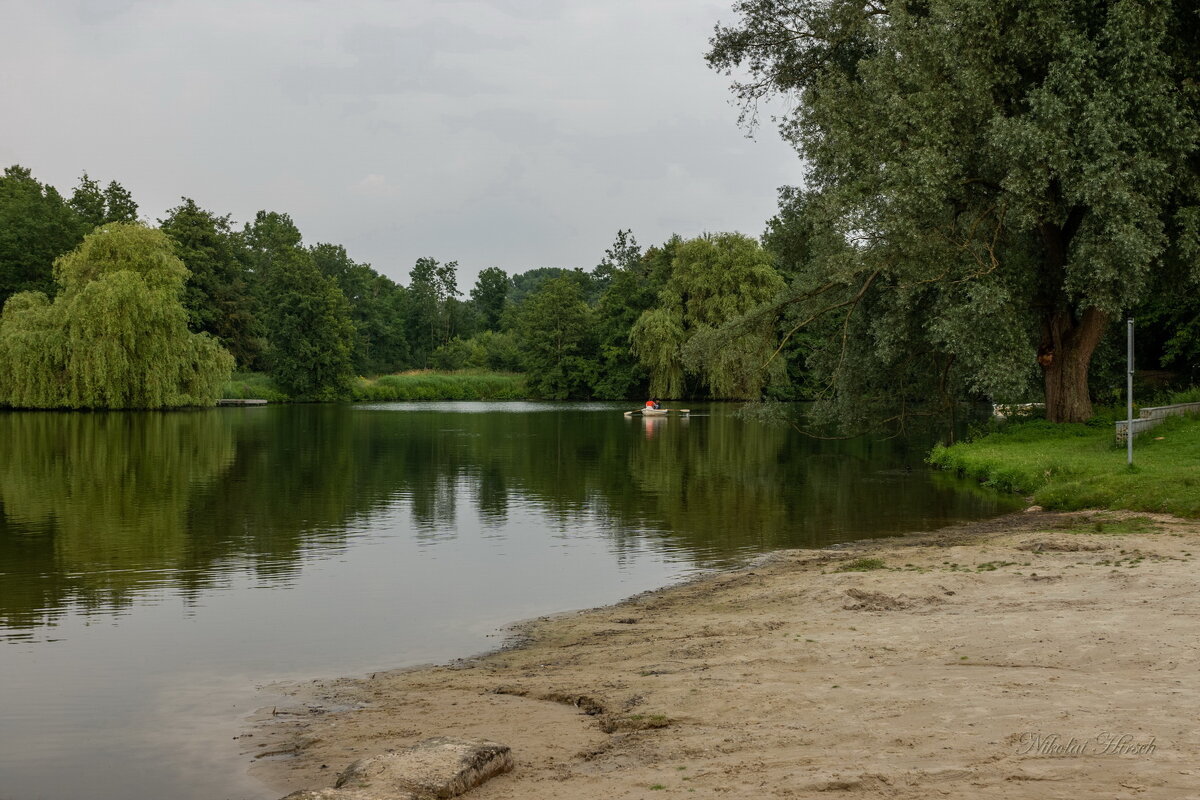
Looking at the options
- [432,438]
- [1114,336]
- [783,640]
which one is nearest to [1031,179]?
[1114,336]

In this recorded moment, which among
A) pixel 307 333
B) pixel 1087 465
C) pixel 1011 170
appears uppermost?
pixel 307 333

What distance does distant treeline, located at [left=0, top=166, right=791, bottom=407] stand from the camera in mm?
76688

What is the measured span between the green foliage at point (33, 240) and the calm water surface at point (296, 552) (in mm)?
44469

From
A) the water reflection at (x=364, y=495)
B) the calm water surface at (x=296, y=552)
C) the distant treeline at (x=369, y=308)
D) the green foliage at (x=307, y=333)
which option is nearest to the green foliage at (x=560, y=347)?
the distant treeline at (x=369, y=308)

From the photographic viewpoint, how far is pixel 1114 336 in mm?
33062

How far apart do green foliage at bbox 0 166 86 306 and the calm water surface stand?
146 feet

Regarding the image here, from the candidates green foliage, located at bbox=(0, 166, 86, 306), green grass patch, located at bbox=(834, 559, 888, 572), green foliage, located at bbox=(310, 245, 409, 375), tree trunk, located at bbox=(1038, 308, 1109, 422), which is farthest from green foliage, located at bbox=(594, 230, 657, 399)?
green grass patch, located at bbox=(834, 559, 888, 572)

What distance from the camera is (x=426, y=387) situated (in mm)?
93250

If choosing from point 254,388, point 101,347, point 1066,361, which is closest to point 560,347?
point 254,388

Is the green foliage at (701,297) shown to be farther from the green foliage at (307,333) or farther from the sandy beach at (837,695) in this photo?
the sandy beach at (837,695)

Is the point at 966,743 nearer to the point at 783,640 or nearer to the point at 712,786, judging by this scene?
the point at 712,786

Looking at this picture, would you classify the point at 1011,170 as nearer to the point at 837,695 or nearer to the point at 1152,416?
the point at 1152,416

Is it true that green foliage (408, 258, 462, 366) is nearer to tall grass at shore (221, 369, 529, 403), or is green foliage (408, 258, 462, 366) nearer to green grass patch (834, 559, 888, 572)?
tall grass at shore (221, 369, 529, 403)

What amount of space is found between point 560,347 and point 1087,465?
255ft
